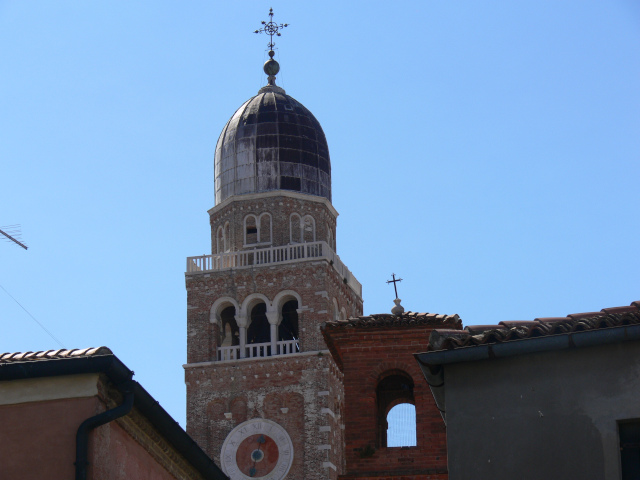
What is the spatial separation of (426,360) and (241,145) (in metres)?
37.2

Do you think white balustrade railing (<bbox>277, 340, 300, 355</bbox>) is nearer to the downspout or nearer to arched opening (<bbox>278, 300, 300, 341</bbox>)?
arched opening (<bbox>278, 300, 300, 341</bbox>)

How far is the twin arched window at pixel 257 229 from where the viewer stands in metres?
50.6

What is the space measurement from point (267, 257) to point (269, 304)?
167 centimetres

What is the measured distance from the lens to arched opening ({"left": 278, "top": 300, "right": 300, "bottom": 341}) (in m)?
49.9

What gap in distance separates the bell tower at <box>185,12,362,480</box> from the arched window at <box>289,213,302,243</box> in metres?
0.05

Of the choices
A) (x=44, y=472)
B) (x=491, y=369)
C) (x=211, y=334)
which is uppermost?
(x=211, y=334)

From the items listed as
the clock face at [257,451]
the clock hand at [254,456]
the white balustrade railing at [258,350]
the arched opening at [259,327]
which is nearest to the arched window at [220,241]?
the arched opening at [259,327]

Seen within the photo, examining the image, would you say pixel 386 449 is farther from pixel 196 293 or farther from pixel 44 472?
pixel 196 293

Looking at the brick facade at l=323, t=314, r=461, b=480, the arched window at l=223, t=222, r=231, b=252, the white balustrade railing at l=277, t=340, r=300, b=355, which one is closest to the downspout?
the brick facade at l=323, t=314, r=461, b=480

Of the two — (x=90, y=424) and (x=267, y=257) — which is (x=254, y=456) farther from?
(x=90, y=424)

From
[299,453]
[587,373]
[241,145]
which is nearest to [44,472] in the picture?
[587,373]

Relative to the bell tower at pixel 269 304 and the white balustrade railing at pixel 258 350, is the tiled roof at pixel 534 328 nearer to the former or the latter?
the bell tower at pixel 269 304

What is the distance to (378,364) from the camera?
25.2 meters

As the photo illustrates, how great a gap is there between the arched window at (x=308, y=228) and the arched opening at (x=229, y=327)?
346 centimetres
